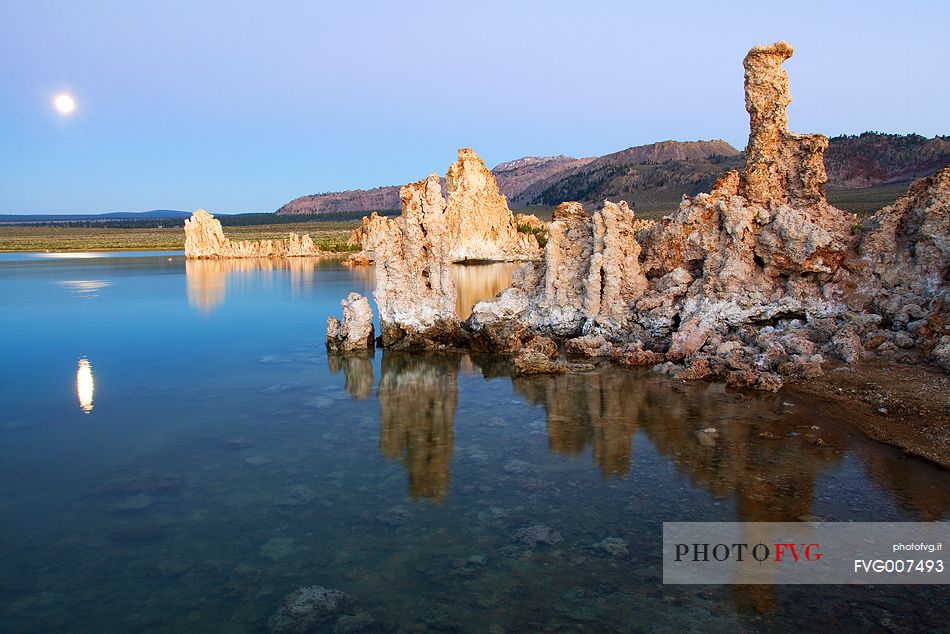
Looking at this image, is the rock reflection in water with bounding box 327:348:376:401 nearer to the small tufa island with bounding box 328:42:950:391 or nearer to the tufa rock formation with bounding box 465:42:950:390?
the small tufa island with bounding box 328:42:950:391

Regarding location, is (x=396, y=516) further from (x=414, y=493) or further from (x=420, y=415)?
(x=420, y=415)

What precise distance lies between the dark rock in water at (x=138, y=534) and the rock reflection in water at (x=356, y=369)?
205 inches

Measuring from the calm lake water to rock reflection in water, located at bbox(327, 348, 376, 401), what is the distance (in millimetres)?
153

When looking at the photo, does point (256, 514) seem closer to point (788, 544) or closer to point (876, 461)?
point (788, 544)

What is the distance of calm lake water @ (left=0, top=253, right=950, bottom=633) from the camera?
5.34 m

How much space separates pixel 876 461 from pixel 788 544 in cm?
267

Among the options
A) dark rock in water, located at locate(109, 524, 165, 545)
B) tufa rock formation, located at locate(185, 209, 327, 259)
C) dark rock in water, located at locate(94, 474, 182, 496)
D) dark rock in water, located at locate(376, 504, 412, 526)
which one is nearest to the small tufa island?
dark rock in water, located at locate(376, 504, 412, 526)

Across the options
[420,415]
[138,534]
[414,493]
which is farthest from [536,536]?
[420,415]

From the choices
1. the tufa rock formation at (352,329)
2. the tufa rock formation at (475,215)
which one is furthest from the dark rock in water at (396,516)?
the tufa rock formation at (475,215)

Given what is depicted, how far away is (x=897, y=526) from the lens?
21.2 ft

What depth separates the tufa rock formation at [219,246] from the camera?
192 ft

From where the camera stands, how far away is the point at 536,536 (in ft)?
21.1

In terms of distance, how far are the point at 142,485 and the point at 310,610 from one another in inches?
142

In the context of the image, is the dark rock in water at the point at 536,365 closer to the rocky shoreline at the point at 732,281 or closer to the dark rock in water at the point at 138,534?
the rocky shoreline at the point at 732,281
